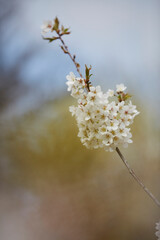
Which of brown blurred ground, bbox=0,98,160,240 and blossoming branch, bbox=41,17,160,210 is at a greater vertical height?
brown blurred ground, bbox=0,98,160,240

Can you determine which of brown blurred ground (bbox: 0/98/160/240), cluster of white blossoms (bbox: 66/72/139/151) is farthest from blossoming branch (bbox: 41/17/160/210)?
brown blurred ground (bbox: 0/98/160/240)

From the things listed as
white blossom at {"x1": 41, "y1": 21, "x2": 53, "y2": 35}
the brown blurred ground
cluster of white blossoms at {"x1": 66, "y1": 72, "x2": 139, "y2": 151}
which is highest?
the brown blurred ground

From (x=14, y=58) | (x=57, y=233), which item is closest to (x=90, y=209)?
(x=57, y=233)

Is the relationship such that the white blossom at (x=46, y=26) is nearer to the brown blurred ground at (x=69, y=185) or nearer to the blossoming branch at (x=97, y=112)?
the blossoming branch at (x=97, y=112)

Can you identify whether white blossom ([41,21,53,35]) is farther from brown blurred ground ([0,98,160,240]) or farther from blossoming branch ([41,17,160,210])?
brown blurred ground ([0,98,160,240])

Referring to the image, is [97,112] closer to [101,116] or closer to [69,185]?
[101,116]

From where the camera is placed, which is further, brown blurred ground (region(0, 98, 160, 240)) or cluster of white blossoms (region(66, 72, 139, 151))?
brown blurred ground (region(0, 98, 160, 240))

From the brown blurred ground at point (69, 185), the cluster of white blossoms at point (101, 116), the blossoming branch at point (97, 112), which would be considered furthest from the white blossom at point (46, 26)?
the brown blurred ground at point (69, 185)
